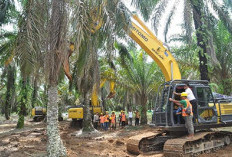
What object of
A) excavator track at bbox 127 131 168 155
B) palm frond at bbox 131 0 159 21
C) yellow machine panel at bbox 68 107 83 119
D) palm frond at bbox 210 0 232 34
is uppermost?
palm frond at bbox 210 0 232 34

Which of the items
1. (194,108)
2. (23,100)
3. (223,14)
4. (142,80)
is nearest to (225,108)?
(194,108)

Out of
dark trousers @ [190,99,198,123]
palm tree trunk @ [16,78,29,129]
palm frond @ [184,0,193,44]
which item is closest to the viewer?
dark trousers @ [190,99,198,123]

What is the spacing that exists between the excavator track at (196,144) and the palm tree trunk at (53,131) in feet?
11.0

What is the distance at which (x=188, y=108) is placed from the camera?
7.36 meters

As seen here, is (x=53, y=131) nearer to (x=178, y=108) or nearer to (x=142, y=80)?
(x=178, y=108)

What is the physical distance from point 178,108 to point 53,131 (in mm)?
4151

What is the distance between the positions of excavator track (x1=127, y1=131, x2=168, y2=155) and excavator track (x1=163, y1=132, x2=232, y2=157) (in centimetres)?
117

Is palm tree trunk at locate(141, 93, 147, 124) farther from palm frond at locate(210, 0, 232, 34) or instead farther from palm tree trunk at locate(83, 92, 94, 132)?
palm frond at locate(210, 0, 232, 34)

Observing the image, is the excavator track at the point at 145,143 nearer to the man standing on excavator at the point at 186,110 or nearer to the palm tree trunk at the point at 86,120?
the man standing on excavator at the point at 186,110

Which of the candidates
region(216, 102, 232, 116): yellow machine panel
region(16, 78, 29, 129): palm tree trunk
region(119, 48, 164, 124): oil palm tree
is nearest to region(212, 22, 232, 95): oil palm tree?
region(119, 48, 164, 124): oil palm tree

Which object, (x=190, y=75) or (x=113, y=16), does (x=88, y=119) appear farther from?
(x=190, y=75)

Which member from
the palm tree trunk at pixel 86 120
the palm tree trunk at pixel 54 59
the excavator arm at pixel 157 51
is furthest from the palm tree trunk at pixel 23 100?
the palm tree trunk at pixel 54 59

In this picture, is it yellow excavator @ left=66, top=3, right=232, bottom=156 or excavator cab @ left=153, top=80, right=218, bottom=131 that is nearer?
yellow excavator @ left=66, top=3, right=232, bottom=156

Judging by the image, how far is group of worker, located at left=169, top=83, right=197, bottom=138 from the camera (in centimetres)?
738
